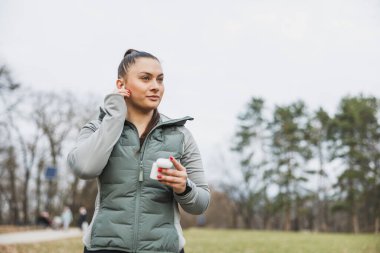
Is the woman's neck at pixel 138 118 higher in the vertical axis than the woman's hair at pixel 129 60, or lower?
lower

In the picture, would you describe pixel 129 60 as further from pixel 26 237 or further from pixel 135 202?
pixel 26 237

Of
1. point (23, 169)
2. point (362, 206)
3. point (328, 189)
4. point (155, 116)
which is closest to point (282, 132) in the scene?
point (328, 189)

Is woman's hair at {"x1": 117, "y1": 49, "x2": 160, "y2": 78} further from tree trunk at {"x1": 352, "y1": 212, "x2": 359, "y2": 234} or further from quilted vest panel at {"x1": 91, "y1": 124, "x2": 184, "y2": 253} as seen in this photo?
tree trunk at {"x1": 352, "y1": 212, "x2": 359, "y2": 234}

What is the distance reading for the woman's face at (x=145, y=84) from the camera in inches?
76.4

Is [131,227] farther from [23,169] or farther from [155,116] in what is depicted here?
[23,169]

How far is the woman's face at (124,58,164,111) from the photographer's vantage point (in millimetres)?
1940

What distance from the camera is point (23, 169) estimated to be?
3344 cm

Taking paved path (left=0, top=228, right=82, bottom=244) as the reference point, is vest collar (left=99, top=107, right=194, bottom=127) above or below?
above

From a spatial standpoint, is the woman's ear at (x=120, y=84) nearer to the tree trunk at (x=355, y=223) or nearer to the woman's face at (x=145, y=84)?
the woman's face at (x=145, y=84)

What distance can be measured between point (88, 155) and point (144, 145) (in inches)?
9.5

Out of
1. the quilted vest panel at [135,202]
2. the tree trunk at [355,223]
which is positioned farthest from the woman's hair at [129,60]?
the tree trunk at [355,223]

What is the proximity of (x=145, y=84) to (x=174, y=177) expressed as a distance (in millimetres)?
485

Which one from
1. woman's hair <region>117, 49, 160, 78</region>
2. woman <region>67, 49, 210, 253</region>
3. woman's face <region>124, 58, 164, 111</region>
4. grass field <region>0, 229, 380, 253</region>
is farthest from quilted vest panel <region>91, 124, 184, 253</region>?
grass field <region>0, 229, 380, 253</region>

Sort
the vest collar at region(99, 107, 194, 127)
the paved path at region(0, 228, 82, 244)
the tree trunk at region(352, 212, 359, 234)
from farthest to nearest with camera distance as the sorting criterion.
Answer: the tree trunk at region(352, 212, 359, 234) < the paved path at region(0, 228, 82, 244) < the vest collar at region(99, 107, 194, 127)
